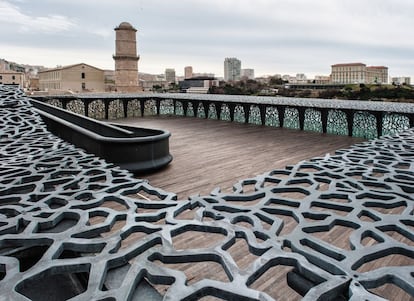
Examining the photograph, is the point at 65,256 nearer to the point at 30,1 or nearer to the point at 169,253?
the point at 169,253

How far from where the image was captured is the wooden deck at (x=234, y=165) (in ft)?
8.12

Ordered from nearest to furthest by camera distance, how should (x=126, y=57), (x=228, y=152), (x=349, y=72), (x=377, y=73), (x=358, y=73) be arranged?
1. (x=228, y=152)
2. (x=126, y=57)
3. (x=358, y=73)
4. (x=377, y=73)
5. (x=349, y=72)

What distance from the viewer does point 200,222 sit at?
1.85 meters

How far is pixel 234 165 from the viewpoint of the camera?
20.2ft

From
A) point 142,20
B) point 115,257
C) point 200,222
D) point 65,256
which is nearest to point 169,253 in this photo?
point 115,257

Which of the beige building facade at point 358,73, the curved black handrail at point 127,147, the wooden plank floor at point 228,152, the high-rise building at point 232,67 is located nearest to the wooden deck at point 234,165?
the wooden plank floor at point 228,152

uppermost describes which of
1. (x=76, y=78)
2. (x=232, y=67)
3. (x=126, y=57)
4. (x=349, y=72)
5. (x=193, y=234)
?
(x=232, y=67)

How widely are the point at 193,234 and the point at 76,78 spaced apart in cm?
4378

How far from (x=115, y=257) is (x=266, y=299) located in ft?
2.29

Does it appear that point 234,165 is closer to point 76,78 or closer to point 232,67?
point 76,78

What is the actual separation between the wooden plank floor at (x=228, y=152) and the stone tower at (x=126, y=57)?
22.1 metres

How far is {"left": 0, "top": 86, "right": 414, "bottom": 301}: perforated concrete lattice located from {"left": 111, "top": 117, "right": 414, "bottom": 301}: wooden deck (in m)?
0.03

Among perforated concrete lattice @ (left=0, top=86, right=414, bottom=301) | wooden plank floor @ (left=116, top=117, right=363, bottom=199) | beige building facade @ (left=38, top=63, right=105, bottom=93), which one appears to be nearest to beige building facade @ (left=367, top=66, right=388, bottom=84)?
wooden plank floor @ (left=116, top=117, right=363, bottom=199)

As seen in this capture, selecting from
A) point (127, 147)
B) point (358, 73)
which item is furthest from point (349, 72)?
point (127, 147)
